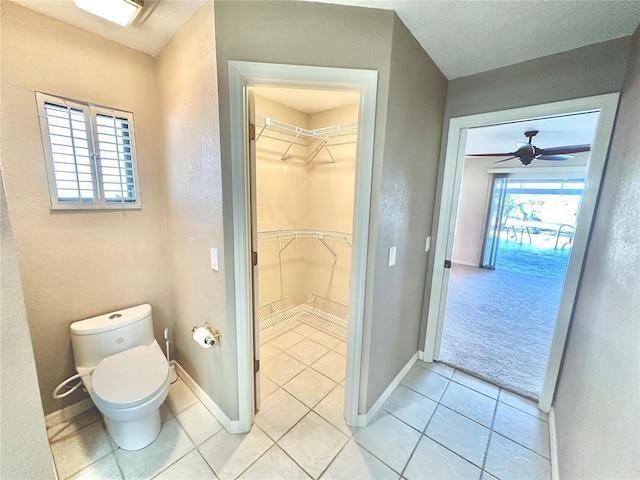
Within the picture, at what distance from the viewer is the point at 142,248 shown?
186 centimetres

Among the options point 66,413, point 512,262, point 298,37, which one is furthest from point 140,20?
point 512,262

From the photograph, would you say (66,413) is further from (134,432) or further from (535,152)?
(535,152)

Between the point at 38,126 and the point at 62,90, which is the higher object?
the point at 62,90

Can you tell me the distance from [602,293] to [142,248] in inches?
108

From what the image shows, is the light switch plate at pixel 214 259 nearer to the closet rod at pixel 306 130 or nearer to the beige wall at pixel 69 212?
the beige wall at pixel 69 212

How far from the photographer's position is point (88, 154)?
1571 mm

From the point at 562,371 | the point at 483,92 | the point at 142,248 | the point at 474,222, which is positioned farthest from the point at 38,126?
the point at 474,222

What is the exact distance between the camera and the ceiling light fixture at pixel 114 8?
1.20 metres

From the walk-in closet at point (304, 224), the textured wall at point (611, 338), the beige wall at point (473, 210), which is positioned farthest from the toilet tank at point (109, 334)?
the beige wall at point (473, 210)

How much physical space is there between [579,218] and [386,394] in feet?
5.84

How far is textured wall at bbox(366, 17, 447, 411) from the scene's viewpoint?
143 centimetres

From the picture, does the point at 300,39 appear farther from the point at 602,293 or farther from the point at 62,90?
the point at 602,293

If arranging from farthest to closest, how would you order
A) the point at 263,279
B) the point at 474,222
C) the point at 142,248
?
the point at 474,222 → the point at 263,279 → the point at 142,248

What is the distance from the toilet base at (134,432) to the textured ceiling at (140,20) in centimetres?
222
